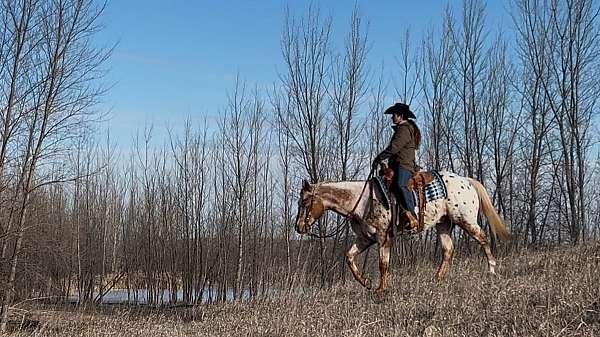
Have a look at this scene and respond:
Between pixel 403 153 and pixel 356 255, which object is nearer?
pixel 403 153

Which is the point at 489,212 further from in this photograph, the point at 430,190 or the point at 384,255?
the point at 384,255

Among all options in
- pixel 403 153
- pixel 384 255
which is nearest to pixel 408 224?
pixel 384 255

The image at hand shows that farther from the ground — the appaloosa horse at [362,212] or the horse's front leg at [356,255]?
the appaloosa horse at [362,212]

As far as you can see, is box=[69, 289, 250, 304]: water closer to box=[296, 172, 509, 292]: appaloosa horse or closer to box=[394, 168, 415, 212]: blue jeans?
box=[296, 172, 509, 292]: appaloosa horse

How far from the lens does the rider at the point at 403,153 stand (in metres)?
9.02

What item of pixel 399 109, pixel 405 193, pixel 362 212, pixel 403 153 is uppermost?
pixel 399 109

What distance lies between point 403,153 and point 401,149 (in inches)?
3.5

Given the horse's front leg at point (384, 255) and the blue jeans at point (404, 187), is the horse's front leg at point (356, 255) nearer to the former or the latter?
the horse's front leg at point (384, 255)

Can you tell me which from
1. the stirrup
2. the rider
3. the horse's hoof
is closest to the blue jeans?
the rider

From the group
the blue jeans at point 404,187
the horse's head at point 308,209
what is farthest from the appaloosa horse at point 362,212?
the blue jeans at point 404,187

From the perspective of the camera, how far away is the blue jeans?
9117 millimetres

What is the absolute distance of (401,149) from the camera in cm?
906

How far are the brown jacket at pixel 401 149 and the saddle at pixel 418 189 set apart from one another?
0.17m

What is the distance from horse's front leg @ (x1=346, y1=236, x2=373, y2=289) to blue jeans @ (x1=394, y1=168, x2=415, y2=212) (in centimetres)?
88
